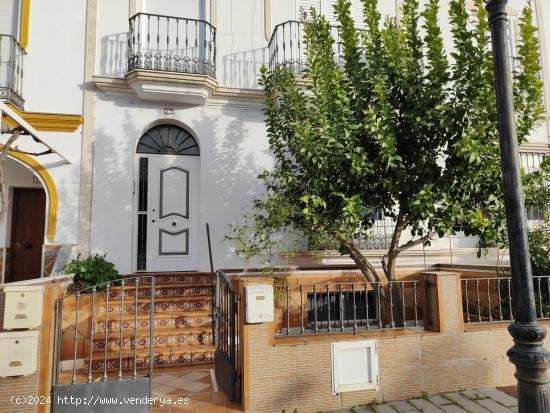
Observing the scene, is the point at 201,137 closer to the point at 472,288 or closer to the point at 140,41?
the point at 140,41

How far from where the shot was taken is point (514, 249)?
283 centimetres

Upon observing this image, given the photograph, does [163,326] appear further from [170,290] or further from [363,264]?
[363,264]

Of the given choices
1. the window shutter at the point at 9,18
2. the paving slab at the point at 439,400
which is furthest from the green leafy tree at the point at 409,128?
the window shutter at the point at 9,18

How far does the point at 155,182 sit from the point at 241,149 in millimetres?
1976

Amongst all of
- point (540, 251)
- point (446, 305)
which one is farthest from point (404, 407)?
point (540, 251)

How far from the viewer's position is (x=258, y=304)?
398 centimetres

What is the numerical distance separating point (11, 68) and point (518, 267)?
8533mm

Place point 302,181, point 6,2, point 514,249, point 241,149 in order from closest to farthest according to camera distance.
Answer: point 514,249 → point 302,181 → point 6,2 → point 241,149

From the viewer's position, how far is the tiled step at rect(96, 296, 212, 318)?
19.5 ft

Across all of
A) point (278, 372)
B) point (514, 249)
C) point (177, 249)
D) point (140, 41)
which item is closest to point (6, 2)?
point (140, 41)

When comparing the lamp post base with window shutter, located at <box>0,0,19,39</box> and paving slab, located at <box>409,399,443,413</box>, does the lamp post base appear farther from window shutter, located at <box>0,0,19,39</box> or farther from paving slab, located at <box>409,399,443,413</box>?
window shutter, located at <box>0,0,19,39</box>

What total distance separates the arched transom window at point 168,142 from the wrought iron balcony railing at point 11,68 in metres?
2.33

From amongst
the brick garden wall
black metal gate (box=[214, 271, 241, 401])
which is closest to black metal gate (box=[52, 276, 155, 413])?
black metal gate (box=[214, 271, 241, 401])

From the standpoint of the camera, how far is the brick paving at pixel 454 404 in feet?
13.2
